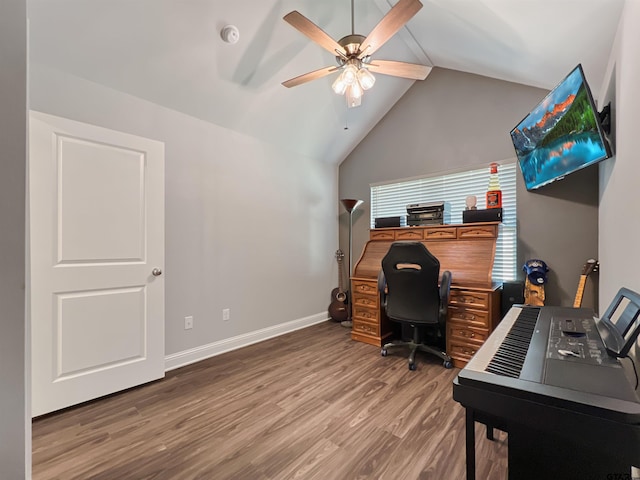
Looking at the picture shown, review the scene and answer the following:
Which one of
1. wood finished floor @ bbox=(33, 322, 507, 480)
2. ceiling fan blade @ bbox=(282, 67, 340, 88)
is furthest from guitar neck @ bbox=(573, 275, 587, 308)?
ceiling fan blade @ bbox=(282, 67, 340, 88)

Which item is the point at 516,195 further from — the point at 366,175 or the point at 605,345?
the point at 605,345

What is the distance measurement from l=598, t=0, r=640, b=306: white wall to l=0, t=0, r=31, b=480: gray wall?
1.99 metres

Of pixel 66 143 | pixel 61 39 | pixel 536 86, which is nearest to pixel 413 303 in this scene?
pixel 536 86

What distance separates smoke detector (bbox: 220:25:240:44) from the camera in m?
2.20

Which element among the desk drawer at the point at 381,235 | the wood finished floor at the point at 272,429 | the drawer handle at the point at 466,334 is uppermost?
the desk drawer at the point at 381,235

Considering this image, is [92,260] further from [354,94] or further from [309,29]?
[354,94]

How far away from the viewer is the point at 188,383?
2.29m

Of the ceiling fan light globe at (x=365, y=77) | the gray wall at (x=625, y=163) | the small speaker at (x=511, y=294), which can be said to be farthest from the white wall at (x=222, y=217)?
the gray wall at (x=625, y=163)

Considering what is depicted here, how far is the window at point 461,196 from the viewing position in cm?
299

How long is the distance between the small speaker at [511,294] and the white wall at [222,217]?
88.0 inches

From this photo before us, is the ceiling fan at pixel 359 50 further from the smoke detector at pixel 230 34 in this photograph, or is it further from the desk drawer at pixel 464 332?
the desk drawer at pixel 464 332

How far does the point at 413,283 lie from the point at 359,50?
5.98 feet

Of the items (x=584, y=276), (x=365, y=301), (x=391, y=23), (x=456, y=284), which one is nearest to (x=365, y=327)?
(x=365, y=301)

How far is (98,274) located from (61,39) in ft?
5.21
